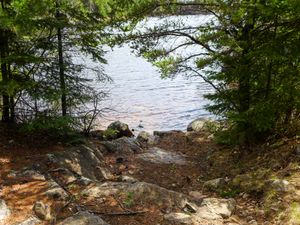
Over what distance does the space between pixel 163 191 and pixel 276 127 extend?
402 centimetres

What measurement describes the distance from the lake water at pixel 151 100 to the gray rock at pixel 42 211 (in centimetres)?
1058

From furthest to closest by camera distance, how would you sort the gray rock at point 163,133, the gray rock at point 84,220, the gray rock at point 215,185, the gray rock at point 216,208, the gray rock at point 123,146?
the gray rock at point 163,133 < the gray rock at point 123,146 < the gray rock at point 215,185 < the gray rock at point 216,208 < the gray rock at point 84,220


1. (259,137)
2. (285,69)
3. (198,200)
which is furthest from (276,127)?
(198,200)

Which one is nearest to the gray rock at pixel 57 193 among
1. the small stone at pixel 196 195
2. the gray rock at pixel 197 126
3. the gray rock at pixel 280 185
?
the small stone at pixel 196 195

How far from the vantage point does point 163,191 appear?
6.75 m

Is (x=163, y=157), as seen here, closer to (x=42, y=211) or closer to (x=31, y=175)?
(x=31, y=175)

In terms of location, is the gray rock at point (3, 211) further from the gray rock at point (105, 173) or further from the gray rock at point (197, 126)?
the gray rock at point (197, 126)

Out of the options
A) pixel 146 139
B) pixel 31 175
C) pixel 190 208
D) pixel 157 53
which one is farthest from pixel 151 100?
pixel 190 208

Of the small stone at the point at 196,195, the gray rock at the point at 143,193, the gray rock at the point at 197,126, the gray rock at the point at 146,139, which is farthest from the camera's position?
the gray rock at the point at 197,126

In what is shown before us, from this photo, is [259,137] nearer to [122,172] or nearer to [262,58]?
[262,58]

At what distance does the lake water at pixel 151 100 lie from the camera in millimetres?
20141

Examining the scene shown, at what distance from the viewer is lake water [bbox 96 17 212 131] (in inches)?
793

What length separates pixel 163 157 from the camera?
11.9 meters

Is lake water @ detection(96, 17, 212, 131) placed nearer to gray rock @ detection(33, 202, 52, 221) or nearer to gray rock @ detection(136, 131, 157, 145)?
gray rock @ detection(136, 131, 157, 145)
